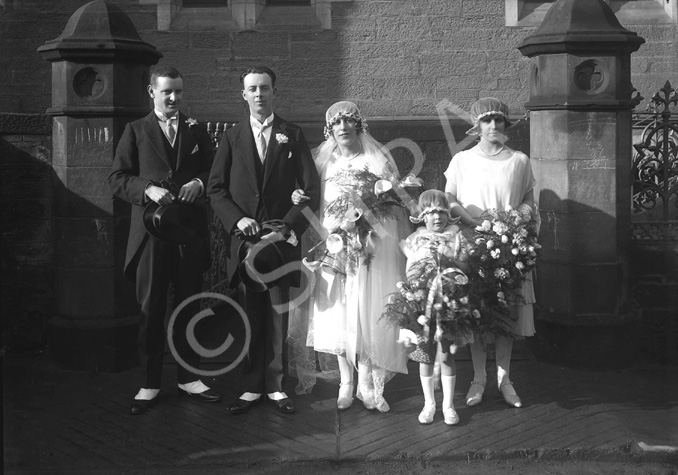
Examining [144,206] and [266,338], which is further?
[266,338]

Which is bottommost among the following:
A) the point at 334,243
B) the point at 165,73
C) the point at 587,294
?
the point at 587,294

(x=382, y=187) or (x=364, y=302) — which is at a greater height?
(x=382, y=187)

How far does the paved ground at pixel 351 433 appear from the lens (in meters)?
5.31

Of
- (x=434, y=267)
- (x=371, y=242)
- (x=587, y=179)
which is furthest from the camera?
(x=587, y=179)

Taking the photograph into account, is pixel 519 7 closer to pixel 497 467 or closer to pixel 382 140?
pixel 382 140

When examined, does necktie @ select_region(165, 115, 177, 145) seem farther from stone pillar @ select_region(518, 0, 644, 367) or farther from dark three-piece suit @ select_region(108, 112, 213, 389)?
stone pillar @ select_region(518, 0, 644, 367)

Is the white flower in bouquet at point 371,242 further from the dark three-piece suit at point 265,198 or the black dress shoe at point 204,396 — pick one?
the black dress shoe at point 204,396

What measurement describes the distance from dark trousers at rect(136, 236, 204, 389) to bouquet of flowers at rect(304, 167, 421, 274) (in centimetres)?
82

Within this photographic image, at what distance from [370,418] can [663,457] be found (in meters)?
1.79

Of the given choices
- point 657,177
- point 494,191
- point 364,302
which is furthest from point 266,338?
point 657,177

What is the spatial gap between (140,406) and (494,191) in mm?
2756

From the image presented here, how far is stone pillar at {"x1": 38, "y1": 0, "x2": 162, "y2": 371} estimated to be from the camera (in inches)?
289

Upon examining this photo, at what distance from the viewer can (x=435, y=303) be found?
5832 millimetres

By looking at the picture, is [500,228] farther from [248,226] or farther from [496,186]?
[248,226]
